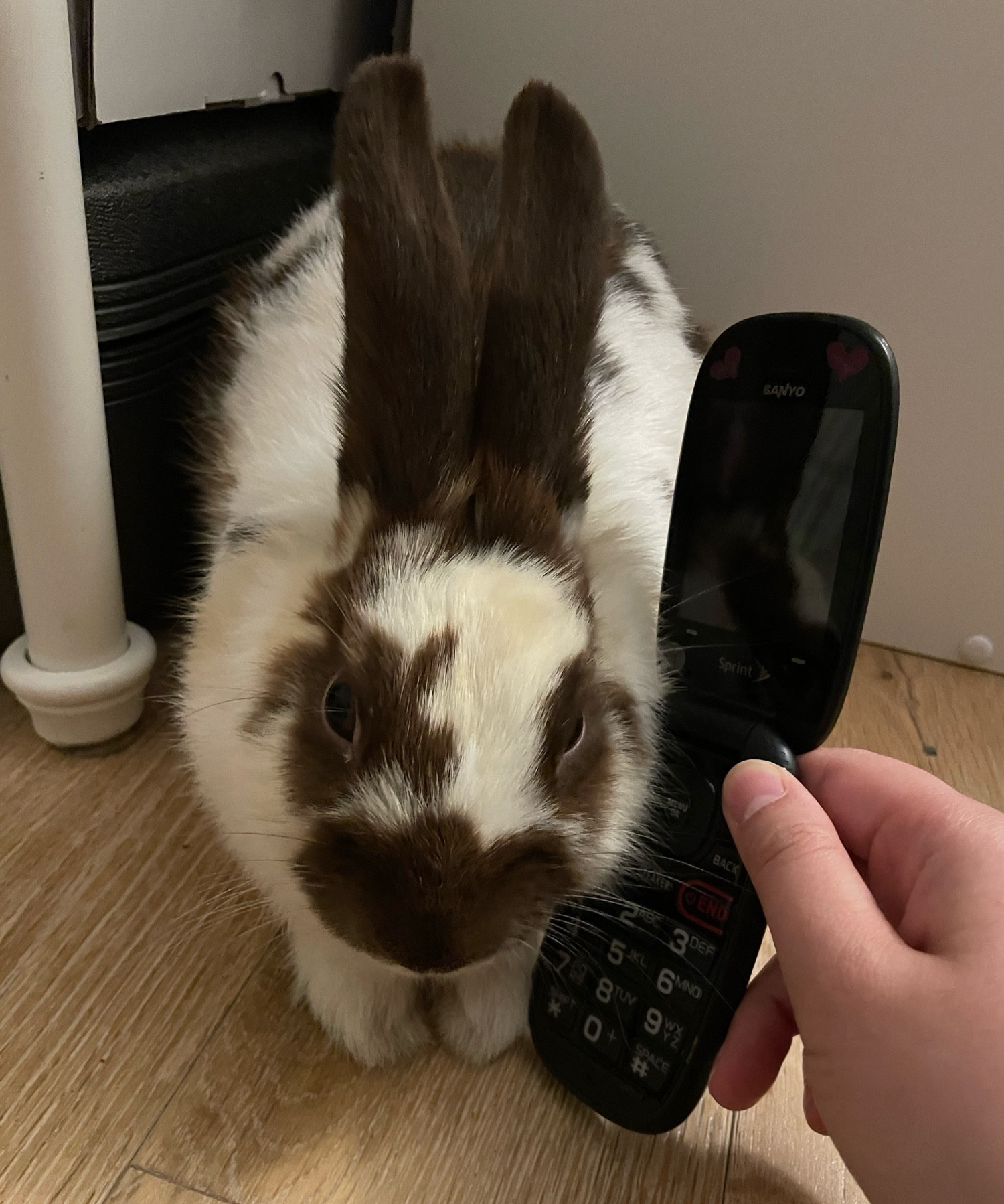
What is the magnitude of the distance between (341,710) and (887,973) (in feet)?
1.38

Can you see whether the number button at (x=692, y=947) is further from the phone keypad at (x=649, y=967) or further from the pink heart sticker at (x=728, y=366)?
the pink heart sticker at (x=728, y=366)

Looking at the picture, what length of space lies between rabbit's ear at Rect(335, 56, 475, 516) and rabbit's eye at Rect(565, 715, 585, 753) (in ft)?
0.75

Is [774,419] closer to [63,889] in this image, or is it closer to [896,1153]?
[896,1153]

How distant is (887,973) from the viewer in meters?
0.57

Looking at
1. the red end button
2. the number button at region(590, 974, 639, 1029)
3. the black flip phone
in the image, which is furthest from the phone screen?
the number button at region(590, 974, 639, 1029)

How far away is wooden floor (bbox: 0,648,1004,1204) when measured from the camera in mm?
760

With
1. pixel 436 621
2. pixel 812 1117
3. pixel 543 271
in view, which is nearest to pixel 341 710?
pixel 436 621

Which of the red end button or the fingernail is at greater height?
the fingernail

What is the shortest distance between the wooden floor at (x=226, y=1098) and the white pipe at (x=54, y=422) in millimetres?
184

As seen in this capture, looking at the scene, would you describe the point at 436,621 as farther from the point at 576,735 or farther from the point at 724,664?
the point at 724,664

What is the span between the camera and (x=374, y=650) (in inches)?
29.5

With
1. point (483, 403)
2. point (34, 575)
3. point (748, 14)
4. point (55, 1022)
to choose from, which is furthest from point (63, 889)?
point (748, 14)

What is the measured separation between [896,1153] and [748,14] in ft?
4.08

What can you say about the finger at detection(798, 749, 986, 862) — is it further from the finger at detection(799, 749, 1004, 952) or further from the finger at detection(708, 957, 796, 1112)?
the finger at detection(708, 957, 796, 1112)
